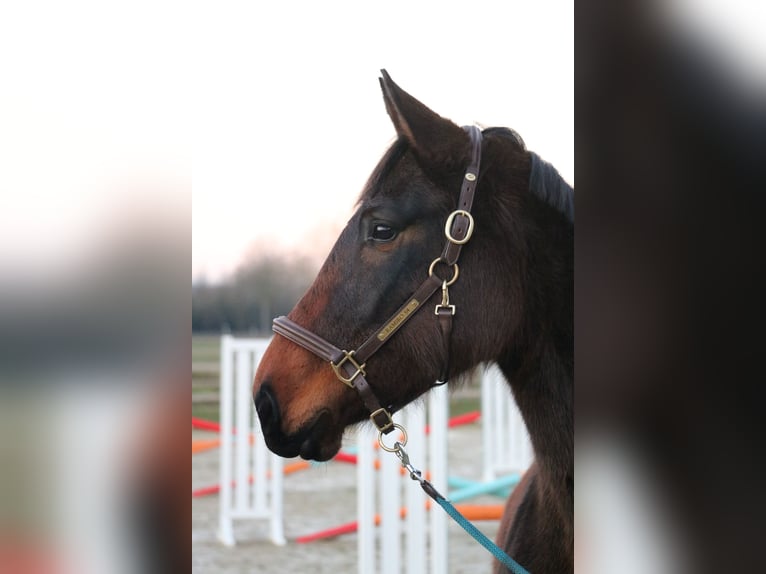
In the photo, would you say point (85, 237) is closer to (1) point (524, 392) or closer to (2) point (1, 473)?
(2) point (1, 473)

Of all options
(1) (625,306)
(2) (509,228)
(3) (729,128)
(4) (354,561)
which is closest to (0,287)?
(1) (625,306)

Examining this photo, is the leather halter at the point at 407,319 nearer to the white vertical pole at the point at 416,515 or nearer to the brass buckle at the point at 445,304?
the brass buckle at the point at 445,304

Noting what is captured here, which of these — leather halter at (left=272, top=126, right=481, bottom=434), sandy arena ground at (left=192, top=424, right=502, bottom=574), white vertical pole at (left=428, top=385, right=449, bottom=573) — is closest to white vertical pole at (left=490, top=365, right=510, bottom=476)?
sandy arena ground at (left=192, top=424, right=502, bottom=574)

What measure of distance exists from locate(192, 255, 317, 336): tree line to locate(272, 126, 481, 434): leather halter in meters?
9.37

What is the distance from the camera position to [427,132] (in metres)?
1.74

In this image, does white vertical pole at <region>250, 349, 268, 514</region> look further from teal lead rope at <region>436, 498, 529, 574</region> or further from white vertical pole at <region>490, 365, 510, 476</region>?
teal lead rope at <region>436, 498, 529, 574</region>

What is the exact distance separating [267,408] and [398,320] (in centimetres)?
39

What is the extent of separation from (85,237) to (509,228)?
3.63 ft

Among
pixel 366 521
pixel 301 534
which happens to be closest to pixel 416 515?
pixel 366 521

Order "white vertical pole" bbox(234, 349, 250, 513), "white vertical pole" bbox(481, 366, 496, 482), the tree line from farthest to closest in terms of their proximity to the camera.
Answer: the tree line
"white vertical pole" bbox(481, 366, 496, 482)
"white vertical pole" bbox(234, 349, 250, 513)

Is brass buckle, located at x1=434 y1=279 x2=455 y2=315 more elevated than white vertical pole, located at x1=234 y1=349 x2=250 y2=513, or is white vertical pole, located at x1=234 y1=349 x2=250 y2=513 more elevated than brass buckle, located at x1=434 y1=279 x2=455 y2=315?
brass buckle, located at x1=434 y1=279 x2=455 y2=315

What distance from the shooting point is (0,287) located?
2.73 feet

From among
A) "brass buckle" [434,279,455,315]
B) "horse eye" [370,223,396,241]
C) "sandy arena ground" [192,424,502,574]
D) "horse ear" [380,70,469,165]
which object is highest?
"horse ear" [380,70,469,165]

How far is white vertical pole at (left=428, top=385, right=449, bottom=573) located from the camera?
11.5 feet
